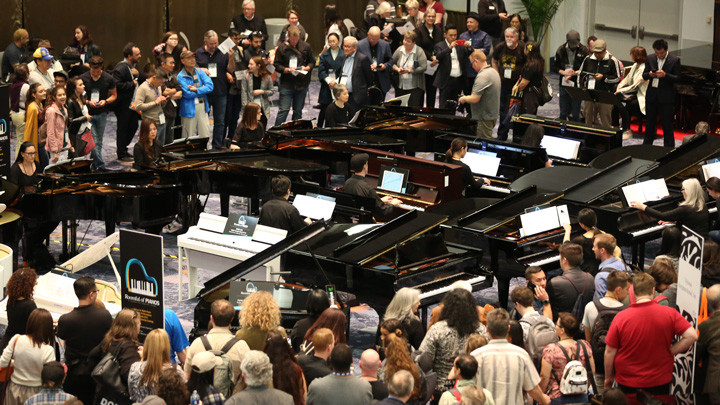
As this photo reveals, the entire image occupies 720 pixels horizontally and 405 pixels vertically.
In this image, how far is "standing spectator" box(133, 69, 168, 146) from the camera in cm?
1589

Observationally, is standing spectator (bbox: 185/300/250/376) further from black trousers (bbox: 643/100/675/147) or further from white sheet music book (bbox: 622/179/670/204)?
black trousers (bbox: 643/100/675/147)

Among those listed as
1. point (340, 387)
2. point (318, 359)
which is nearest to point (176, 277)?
point (318, 359)

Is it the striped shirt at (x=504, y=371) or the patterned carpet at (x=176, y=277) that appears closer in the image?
the striped shirt at (x=504, y=371)

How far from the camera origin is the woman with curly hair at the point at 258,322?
8.36 meters

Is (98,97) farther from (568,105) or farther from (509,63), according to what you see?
(568,105)

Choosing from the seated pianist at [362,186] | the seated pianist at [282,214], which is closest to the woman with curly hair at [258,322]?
the seated pianist at [282,214]

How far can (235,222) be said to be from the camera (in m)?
11.3

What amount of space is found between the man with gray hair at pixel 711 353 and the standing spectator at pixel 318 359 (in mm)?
2813

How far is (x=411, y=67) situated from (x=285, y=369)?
11.6 m

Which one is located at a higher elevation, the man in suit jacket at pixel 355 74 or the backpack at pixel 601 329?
the man in suit jacket at pixel 355 74

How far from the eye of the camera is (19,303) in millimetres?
8984

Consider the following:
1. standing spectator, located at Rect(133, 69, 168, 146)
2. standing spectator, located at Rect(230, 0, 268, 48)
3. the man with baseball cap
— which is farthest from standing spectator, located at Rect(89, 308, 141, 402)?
standing spectator, located at Rect(230, 0, 268, 48)

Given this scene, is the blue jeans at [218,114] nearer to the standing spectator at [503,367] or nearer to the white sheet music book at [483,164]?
the white sheet music book at [483,164]

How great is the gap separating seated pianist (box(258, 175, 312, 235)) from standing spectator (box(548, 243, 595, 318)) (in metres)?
2.90
